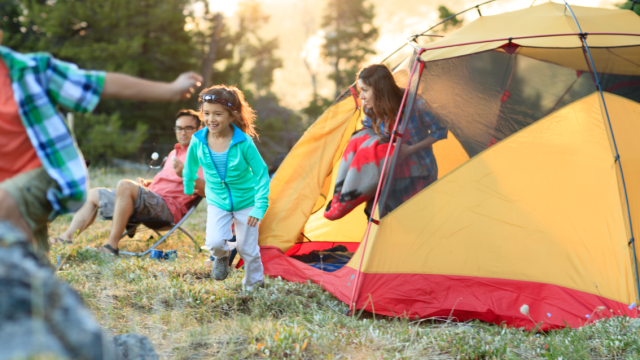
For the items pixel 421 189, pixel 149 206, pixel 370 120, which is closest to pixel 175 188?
pixel 149 206

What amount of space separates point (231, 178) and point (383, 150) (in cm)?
121

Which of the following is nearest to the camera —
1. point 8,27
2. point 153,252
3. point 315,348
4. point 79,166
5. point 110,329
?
point 79,166

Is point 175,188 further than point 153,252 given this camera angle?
Yes

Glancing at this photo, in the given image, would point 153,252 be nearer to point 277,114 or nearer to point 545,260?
point 545,260

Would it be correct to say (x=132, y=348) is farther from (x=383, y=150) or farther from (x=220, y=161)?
(x=383, y=150)

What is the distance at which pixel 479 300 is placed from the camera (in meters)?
3.10

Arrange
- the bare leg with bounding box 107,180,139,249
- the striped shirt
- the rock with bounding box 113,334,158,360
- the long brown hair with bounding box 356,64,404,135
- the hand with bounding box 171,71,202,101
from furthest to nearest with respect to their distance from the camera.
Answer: the bare leg with bounding box 107,180,139,249 < the long brown hair with bounding box 356,64,404,135 < the striped shirt < the hand with bounding box 171,71,202,101 < the rock with bounding box 113,334,158,360

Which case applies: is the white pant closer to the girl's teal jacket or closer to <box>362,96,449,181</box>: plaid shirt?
the girl's teal jacket

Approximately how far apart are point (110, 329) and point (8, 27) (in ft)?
45.3

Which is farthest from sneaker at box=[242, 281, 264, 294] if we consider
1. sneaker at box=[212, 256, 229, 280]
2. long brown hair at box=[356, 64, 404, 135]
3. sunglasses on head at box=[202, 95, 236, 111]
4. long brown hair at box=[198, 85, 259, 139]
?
long brown hair at box=[356, 64, 404, 135]

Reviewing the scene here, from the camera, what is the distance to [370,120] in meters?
4.04

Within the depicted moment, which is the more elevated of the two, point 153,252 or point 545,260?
point 545,260

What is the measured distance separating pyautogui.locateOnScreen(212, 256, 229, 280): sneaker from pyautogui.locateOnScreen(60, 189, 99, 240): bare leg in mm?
1711

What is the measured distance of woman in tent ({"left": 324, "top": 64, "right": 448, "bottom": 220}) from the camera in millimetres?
3295
